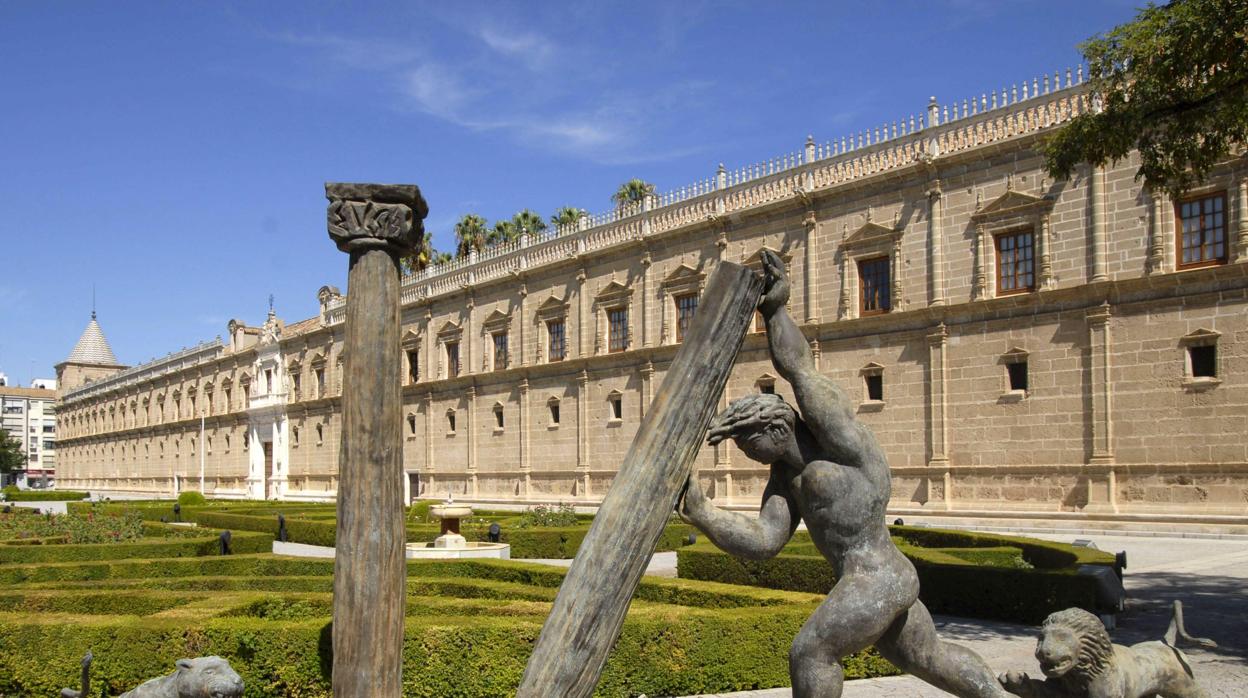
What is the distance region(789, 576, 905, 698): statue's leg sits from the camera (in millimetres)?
3605

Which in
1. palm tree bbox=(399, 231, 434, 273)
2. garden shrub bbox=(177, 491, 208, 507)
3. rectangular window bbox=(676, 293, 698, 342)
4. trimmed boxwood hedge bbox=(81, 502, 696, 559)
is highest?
palm tree bbox=(399, 231, 434, 273)

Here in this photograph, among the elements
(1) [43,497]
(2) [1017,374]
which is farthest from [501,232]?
(2) [1017,374]

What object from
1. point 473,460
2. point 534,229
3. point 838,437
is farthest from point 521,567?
point 534,229

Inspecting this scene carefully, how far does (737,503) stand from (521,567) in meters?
15.0

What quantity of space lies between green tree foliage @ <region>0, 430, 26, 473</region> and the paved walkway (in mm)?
99797

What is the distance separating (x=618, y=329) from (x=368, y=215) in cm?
2584

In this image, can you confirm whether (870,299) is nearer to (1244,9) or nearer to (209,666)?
(1244,9)

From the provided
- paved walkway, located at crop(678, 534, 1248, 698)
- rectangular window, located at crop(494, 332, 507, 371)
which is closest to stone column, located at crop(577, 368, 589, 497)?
rectangular window, located at crop(494, 332, 507, 371)

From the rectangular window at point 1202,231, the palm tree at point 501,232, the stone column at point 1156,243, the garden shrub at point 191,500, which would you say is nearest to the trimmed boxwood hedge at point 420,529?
the garden shrub at point 191,500

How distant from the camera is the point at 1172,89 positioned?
10.1m

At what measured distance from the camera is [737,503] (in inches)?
1022

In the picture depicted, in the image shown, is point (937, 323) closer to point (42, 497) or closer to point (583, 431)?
point (583, 431)

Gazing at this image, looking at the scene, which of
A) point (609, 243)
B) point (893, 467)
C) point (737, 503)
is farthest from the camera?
point (609, 243)

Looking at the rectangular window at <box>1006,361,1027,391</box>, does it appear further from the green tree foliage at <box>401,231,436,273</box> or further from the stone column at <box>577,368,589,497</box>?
the green tree foliage at <box>401,231,436,273</box>
